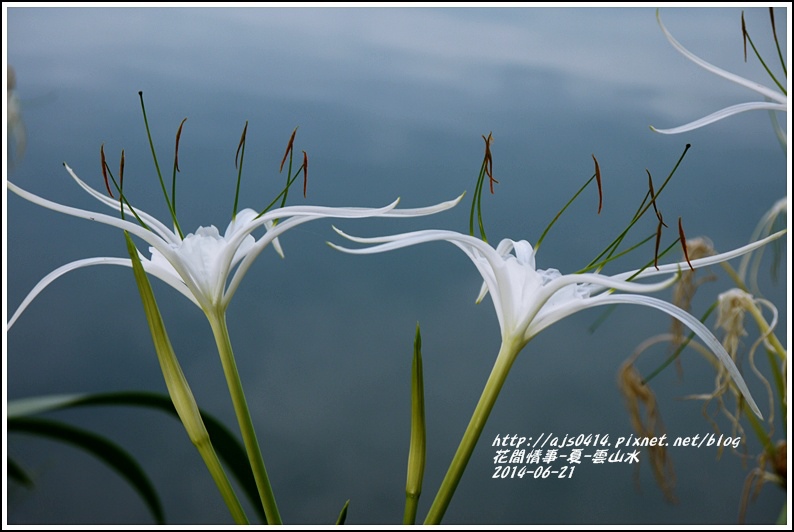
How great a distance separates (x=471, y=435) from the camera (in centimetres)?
30

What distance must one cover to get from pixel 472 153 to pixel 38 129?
60cm

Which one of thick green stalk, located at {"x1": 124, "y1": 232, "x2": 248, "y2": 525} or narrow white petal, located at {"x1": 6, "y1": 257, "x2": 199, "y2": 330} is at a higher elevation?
narrow white petal, located at {"x1": 6, "y1": 257, "x2": 199, "y2": 330}

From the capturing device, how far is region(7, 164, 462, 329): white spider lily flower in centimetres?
30

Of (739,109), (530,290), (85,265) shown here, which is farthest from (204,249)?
(739,109)

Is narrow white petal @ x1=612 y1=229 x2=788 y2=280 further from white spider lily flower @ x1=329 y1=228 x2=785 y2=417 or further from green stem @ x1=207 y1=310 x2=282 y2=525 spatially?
green stem @ x1=207 y1=310 x2=282 y2=525

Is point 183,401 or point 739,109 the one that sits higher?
point 739,109

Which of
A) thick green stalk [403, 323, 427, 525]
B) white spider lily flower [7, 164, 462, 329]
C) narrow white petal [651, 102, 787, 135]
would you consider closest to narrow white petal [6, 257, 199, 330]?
white spider lily flower [7, 164, 462, 329]

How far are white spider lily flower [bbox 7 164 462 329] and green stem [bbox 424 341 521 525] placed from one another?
78mm

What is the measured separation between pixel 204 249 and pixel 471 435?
0.15 metres

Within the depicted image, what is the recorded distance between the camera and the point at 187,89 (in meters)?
0.83

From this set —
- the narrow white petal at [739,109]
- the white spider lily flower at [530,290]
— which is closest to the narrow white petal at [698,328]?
the white spider lily flower at [530,290]

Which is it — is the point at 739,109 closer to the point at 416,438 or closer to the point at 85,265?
the point at 416,438

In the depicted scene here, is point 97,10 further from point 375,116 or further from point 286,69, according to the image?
point 375,116

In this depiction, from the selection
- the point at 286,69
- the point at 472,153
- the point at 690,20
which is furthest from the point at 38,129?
the point at 690,20
